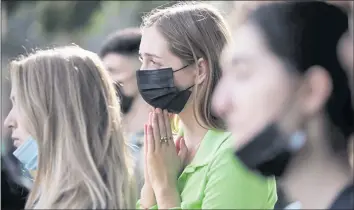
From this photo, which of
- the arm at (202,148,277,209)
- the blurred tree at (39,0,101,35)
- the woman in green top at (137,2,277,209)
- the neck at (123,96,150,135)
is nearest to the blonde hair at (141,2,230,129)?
the woman in green top at (137,2,277,209)

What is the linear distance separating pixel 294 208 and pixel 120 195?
68 cm

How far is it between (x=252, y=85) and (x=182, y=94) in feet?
2.99

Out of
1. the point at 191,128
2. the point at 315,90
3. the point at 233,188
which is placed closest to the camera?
the point at 315,90

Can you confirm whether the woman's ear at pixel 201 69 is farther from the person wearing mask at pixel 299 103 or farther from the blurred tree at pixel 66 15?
the blurred tree at pixel 66 15

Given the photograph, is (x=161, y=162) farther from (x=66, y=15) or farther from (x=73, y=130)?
(x=66, y=15)

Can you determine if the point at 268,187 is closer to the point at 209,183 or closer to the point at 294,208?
the point at 209,183

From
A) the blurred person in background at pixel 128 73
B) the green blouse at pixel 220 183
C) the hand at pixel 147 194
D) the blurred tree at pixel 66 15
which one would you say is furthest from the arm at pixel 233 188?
the blurred tree at pixel 66 15

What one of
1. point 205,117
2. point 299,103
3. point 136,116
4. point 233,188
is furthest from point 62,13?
point 299,103

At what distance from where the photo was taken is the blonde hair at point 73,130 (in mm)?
2938

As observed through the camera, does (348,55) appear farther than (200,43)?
No

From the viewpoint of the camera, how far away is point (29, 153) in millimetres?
3170

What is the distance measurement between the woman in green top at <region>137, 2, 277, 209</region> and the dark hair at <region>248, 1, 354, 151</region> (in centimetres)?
78

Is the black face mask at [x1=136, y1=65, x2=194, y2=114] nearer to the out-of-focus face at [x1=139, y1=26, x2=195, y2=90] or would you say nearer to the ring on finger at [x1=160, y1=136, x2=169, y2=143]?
the out-of-focus face at [x1=139, y1=26, x2=195, y2=90]

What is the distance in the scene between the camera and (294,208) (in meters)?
2.54
